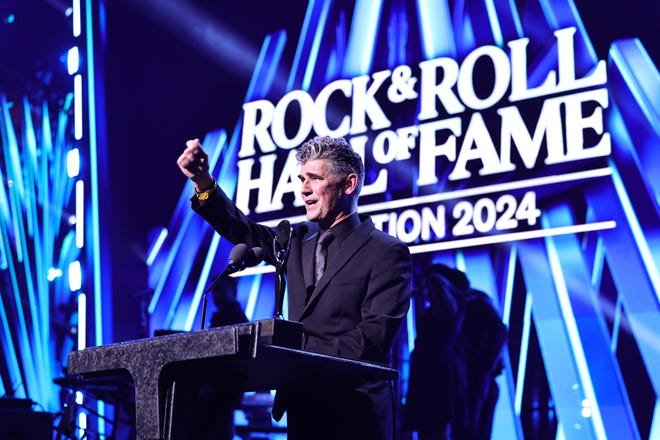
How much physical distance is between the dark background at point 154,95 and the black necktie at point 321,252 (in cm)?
332

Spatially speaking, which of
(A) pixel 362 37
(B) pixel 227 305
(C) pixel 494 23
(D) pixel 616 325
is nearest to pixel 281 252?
(D) pixel 616 325

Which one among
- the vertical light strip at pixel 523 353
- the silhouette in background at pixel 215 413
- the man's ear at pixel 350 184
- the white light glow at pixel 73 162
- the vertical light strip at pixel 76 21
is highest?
the vertical light strip at pixel 76 21

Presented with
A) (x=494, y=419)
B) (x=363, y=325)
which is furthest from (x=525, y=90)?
(x=363, y=325)

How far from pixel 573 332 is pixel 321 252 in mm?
2317

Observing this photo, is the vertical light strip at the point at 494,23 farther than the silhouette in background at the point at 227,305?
No

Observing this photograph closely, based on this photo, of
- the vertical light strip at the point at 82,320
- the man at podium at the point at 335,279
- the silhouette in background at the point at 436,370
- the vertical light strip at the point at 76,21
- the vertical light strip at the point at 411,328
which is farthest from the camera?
the vertical light strip at the point at 76,21

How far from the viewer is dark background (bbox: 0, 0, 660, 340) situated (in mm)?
5512

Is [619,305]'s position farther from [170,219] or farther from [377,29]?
[170,219]

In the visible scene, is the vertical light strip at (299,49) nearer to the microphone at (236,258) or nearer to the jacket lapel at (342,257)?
the jacket lapel at (342,257)

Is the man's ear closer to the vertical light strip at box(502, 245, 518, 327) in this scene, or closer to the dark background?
the vertical light strip at box(502, 245, 518, 327)

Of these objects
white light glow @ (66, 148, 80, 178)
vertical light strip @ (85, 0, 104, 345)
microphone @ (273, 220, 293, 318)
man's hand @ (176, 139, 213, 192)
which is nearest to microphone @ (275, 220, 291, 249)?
microphone @ (273, 220, 293, 318)

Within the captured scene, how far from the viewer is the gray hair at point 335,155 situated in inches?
85.7

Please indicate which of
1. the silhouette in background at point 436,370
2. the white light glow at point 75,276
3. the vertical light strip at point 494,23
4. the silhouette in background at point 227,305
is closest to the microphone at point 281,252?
the silhouette in background at point 436,370

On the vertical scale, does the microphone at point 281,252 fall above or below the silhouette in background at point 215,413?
above
